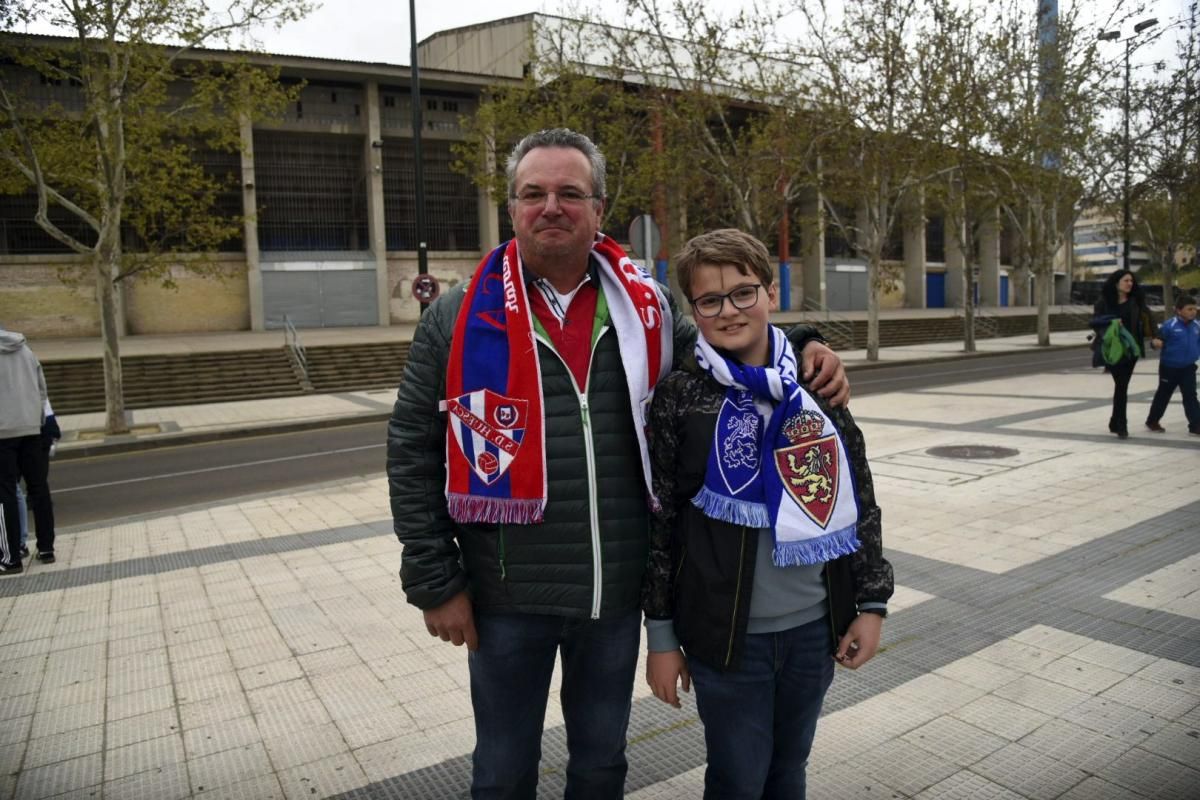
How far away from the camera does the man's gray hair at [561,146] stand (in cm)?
223

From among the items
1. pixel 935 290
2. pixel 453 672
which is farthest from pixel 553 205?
pixel 935 290

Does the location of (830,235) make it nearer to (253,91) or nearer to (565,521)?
(253,91)

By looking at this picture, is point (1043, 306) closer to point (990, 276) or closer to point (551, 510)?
point (990, 276)

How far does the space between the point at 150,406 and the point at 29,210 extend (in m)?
15.9

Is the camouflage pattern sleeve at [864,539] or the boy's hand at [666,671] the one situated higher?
the camouflage pattern sleeve at [864,539]

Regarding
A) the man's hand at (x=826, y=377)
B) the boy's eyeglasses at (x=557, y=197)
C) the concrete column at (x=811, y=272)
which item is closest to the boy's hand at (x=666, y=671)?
the man's hand at (x=826, y=377)

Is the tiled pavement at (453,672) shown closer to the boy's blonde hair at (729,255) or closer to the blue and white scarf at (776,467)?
the blue and white scarf at (776,467)

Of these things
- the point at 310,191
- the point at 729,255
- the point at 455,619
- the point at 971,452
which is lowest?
the point at 971,452

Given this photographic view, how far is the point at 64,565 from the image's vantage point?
6.51m

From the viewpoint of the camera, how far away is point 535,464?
2.21m

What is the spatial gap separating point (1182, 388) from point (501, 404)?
10874mm

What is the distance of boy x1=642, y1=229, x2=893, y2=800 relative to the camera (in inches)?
83.9

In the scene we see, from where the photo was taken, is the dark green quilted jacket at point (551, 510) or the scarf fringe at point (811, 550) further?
the dark green quilted jacket at point (551, 510)

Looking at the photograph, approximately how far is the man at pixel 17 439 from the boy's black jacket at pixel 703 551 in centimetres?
577
